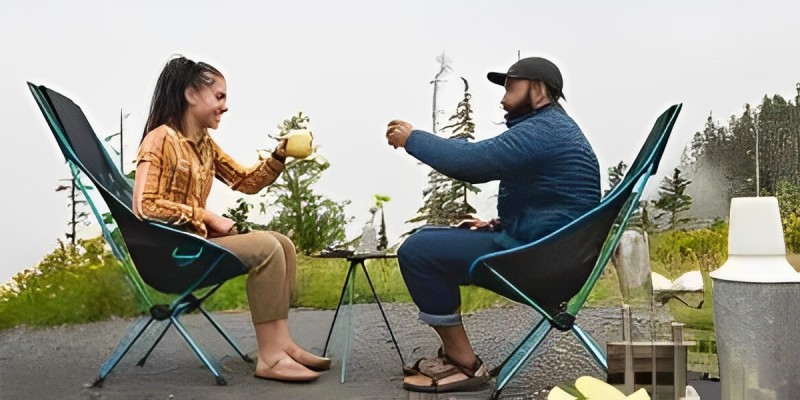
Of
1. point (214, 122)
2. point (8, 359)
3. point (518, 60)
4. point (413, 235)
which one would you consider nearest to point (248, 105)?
point (214, 122)

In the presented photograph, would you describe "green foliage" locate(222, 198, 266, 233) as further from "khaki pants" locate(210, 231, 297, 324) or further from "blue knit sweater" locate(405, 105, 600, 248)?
"blue knit sweater" locate(405, 105, 600, 248)

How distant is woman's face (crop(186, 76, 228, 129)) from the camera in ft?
9.45

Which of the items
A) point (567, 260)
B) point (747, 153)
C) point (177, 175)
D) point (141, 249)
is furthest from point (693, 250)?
point (141, 249)

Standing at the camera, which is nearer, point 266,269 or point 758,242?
point 758,242

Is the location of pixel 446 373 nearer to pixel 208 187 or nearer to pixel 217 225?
pixel 217 225

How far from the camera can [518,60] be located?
2949 mm

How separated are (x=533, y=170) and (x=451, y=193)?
326 millimetres

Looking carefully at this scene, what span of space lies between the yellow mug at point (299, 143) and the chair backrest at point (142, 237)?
0.44 m

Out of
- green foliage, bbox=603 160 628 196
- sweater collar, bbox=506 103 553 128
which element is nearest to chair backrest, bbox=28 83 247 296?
sweater collar, bbox=506 103 553 128

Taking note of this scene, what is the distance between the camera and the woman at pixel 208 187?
2797 mm

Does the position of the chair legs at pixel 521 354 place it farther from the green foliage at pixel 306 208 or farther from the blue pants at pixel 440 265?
the green foliage at pixel 306 208

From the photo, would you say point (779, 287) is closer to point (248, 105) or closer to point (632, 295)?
point (632, 295)

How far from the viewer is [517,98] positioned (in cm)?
287

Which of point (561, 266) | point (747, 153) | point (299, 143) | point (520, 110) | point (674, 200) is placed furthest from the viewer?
point (747, 153)
